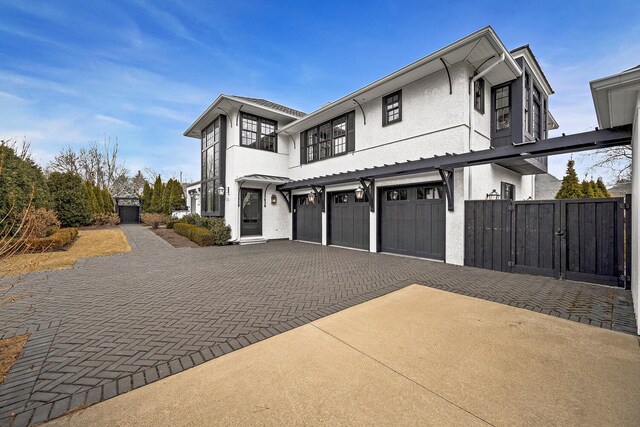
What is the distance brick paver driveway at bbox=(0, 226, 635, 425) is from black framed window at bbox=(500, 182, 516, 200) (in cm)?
428

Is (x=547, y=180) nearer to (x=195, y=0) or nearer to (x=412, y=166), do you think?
(x=412, y=166)

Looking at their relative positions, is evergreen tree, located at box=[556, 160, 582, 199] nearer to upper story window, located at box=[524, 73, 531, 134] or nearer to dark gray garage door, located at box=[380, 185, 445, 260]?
upper story window, located at box=[524, 73, 531, 134]

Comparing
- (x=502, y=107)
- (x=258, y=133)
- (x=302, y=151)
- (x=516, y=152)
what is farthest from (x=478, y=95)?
(x=258, y=133)

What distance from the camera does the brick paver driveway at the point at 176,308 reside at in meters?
2.47

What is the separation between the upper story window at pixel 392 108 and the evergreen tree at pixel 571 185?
1238 cm

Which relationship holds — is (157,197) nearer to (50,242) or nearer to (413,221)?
(50,242)

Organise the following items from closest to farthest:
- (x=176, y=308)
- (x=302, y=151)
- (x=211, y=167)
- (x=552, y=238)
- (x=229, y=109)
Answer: (x=176, y=308), (x=552, y=238), (x=229, y=109), (x=302, y=151), (x=211, y=167)

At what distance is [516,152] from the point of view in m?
6.00

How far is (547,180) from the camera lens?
17.0 metres

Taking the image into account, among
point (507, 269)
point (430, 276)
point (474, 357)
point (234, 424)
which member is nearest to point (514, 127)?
point (507, 269)

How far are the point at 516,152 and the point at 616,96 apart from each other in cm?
224

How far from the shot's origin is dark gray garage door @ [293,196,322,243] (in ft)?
42.3

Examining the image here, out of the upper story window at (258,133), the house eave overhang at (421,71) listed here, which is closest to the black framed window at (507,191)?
the house eave overhang at (421,71)

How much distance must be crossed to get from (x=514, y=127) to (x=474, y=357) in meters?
8.84
